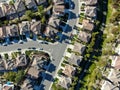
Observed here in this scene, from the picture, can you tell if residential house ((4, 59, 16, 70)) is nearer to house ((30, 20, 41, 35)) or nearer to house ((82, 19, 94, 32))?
house ((30, 20, 41, 35))

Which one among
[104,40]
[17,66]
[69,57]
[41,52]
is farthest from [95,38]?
[17,66]

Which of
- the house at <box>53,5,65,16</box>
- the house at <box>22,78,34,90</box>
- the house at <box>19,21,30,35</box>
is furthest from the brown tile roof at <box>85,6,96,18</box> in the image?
the house at <box>22,78,34,90</box>

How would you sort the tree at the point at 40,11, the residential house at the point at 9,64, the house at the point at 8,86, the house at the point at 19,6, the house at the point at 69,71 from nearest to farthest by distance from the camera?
the house at the point at 8,86 → the residential house at the point at 9,64 → the house at the point at 19,6 → the house at the point at 69,71 → the tree at the point at 40,11

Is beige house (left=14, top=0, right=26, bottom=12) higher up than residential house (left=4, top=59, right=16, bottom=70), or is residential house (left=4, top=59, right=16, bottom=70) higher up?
beige house (left=14, top=0, right=26, bottom=12)

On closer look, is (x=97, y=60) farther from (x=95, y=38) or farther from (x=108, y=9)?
(x=108, y=9)

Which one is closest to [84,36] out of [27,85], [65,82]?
[65,82]

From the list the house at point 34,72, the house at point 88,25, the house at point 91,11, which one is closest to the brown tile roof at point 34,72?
the house at point 34,72

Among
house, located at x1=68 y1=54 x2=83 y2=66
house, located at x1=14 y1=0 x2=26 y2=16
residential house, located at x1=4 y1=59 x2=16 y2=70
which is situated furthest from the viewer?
house, located at x1=68 y1=54 x2=83 y2=66

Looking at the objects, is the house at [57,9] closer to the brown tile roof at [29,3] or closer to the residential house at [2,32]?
the brown tile roof at [29,3]

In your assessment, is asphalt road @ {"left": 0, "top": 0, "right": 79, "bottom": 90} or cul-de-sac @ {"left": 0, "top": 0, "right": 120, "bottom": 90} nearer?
cul-de-sac @ {"left": 0, "top": 0, "right": 120, "bottom": 90}
